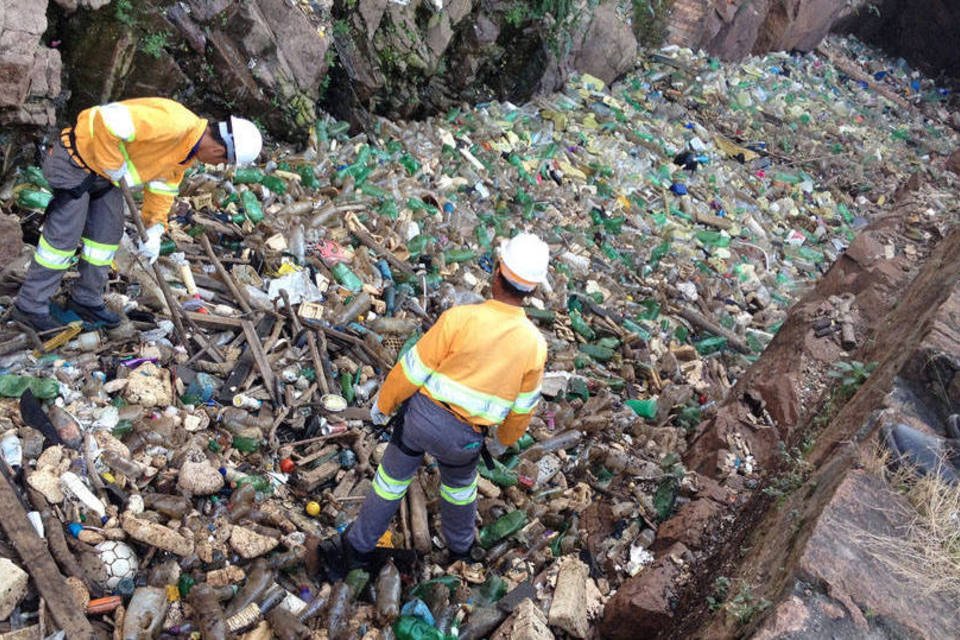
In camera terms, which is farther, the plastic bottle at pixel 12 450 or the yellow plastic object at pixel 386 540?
the yellow plastic object at pixel 386 540

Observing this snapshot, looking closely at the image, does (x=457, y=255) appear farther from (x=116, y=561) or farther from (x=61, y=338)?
(x=116, y=561)

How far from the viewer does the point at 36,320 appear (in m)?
4.12

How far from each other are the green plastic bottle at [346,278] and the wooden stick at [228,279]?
82 cm

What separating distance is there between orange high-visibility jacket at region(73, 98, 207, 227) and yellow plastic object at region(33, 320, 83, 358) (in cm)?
93

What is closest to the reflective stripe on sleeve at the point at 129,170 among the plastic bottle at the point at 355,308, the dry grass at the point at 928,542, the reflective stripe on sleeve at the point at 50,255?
the reflective stripe on sleeve at the point at 50,255

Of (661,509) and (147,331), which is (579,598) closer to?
(661,509)

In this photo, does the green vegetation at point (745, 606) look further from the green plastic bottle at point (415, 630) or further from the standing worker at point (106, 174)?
the standing worker at point (106, 174)

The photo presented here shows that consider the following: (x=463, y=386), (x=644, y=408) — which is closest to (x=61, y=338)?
(x=463, y=386)

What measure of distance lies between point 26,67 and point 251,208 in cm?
174

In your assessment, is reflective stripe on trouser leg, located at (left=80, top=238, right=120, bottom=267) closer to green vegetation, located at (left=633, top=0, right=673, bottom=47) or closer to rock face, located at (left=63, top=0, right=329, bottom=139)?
rock face, located at (left=63, top=0, right=329, bottom=139)

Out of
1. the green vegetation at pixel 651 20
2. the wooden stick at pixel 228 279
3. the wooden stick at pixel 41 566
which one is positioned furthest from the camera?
the green vegetation at pixel 651 20

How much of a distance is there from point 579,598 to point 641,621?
0.38 meters

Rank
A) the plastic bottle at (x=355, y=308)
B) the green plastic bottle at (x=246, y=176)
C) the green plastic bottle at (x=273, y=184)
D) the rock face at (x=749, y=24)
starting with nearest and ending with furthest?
the plastic bottle at (x=355, y=308), the green plastic bottle at (x=246, y=176), the green plastic bottle at (x=273, y=184), the rock face at (x=749, y=24)

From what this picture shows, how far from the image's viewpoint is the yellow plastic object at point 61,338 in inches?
160
